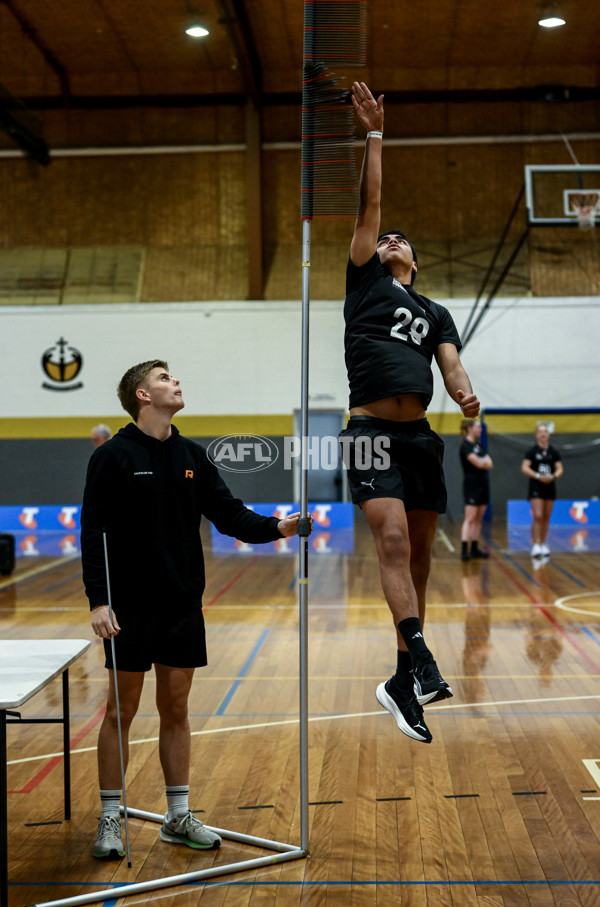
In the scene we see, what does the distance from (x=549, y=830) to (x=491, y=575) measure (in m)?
7.36

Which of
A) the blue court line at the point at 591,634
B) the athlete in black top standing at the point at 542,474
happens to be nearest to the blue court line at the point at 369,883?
the blue court line at the point at 591,634

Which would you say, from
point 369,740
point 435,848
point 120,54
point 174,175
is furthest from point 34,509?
point 435,848

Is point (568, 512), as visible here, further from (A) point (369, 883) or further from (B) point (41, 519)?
(A) point (369, 883)

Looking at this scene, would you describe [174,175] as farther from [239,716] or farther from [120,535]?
[120,535]

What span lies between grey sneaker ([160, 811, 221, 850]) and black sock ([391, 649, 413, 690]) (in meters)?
1.07

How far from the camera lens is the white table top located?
10.3ft

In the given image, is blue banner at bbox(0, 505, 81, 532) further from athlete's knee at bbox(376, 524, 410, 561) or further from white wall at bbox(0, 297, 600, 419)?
athlete's knee at bbox(376, 524, 410, 561)

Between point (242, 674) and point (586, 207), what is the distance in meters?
11.7

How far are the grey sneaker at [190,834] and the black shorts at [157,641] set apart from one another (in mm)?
700

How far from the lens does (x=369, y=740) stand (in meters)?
5.21

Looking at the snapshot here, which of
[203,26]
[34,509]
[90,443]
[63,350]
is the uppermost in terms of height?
[203,26]

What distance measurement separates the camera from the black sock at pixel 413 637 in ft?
10.9

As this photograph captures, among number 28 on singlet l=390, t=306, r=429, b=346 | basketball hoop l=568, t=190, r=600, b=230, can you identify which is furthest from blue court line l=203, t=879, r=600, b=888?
basketball hoop l=568, t=190, r=600, b=230

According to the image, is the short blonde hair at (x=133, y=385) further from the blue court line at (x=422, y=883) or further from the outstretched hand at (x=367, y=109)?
the blue court line at (x=422, y=883)
